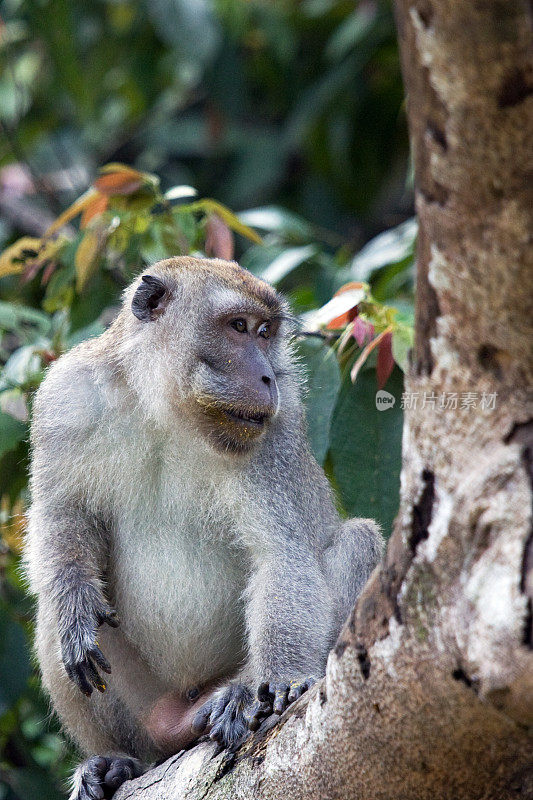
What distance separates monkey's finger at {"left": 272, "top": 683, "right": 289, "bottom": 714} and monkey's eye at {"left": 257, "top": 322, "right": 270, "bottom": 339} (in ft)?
5.16

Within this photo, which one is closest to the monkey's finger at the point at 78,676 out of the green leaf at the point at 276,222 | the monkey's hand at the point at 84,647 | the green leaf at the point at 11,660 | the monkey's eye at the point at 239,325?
the monkey's hand at the point at 84,647

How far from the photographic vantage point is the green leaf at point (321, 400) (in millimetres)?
4754

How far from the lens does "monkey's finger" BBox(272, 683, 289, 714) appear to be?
11.7 ft

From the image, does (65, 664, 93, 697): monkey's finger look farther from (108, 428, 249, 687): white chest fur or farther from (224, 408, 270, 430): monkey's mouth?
(224, 408, 270, 430): monkey's mouth

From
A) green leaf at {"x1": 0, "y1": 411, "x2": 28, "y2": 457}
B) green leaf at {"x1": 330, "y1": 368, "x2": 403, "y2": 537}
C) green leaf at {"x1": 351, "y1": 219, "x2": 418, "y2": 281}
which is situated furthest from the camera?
green leaf at {"x1": 351, "y1": 219, "x2": 418, "y2": 281}

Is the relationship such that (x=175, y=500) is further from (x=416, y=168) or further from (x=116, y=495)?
(x=416, y=168)

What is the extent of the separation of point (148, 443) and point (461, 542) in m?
2.18

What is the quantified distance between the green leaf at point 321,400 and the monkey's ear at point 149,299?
2.96ft

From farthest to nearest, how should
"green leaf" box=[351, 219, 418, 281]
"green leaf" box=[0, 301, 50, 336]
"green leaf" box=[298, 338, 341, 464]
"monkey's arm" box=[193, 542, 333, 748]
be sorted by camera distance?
"green leaf" box=[351, 219, 418, 281], "green leaf" box=[0, 301, 50, 336], "green leaf" box=[298, 338, 341, 464], "monkey's arm" box=[193, 542, 333, 748]

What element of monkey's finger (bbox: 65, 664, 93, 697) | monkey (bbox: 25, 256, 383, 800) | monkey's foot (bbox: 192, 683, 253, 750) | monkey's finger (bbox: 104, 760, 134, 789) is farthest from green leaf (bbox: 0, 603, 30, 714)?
monkey's foot (bbox: 192, 683, 253, 750)

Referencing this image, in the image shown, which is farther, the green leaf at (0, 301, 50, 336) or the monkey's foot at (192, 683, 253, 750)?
the green leaf at (0, 301, 50, 336)

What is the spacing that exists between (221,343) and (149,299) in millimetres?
437

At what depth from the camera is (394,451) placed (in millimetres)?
4598

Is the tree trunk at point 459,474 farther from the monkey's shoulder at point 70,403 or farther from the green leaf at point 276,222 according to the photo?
the green leaf at point 276,222
